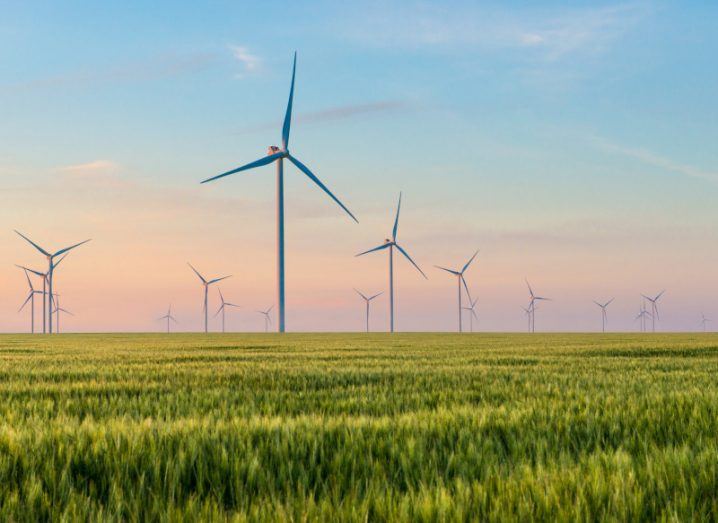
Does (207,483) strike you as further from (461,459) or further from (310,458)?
(461,459)

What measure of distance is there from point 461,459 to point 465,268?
120m

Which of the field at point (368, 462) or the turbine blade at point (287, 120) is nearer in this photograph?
the field at point (368, 462)

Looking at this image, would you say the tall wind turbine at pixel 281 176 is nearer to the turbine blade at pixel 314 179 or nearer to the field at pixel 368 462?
the turbine blade at pixel 314 179

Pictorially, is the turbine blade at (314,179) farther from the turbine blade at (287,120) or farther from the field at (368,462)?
the field at (368,462)

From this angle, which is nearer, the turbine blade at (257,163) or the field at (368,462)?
the field at (368,462)

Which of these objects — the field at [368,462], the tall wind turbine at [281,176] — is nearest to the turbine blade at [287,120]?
the tall wind turbine at [281,176]

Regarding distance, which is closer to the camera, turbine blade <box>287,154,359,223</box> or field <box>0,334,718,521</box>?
field <box>0,334,718,521</box>

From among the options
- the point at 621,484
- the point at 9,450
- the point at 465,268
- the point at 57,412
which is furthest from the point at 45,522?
the point at 465,268

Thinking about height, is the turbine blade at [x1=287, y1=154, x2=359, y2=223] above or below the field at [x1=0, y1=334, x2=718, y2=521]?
above

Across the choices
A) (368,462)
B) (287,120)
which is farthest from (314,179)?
(368,462)

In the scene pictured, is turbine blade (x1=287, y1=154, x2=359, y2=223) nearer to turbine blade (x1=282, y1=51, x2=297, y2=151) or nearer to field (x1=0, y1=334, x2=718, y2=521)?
turbine blade (x1=282, y1=51, x2=297, y2=151)

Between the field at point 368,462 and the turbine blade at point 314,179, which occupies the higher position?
the turbine blade at point 314,179

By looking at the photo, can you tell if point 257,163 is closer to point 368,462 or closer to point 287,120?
point 287,120

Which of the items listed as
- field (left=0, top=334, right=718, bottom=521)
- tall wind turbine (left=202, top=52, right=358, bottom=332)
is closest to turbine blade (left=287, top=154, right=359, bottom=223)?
tall wind turbine (left=202, top=52, right=358, bottom=332)
